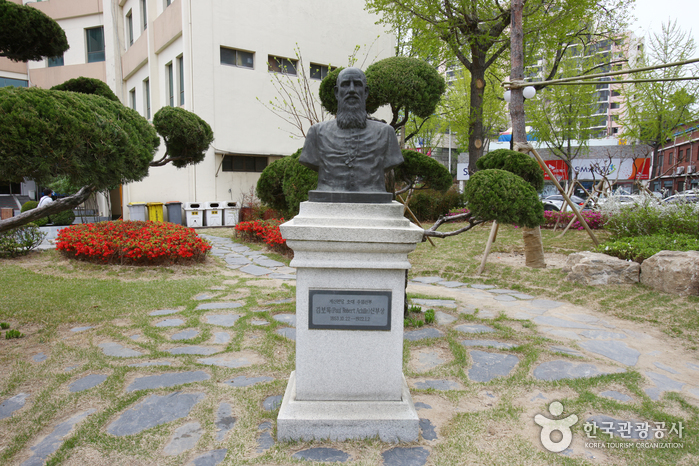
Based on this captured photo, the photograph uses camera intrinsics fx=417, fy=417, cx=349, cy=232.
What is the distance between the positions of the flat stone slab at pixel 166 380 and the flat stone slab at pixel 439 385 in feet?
5.32

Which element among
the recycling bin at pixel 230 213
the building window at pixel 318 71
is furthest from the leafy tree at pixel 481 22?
the recycling bin at pixel 230 213

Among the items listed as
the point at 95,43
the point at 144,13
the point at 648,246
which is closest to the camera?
the point at 648,246

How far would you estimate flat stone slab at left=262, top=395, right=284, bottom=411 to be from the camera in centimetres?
277

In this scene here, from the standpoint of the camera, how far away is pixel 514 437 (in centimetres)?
246

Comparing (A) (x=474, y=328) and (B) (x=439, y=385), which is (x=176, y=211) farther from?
(B) (x=439, y=385)

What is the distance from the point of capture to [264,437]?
2.46 m

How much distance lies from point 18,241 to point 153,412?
7.62m

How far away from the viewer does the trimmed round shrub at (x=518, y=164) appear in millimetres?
5672

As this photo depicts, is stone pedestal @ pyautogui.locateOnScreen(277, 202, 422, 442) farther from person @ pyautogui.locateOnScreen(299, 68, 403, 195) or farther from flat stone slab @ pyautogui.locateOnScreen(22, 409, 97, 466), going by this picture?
flat stone slab @ pyautogui.locateOnScreen(22, 409, 97, 466)

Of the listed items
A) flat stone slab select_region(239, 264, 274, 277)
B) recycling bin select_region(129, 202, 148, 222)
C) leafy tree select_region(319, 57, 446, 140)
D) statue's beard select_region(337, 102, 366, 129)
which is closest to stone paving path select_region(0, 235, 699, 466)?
flat stone slab select_region(239, 264, 274, 277)

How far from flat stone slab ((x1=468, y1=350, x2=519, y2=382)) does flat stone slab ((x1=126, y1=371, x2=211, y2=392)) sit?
210 cm

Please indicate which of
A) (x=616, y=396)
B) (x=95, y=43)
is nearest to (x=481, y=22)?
(x=616, y=396)

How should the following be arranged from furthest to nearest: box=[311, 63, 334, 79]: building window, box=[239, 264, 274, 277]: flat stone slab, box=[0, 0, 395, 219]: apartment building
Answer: box=[311, 63, 334, 79]: building window < box=[0, 0, 395, 219]: apartment building < box=[239, 264, 274, 277]: flat stone slab

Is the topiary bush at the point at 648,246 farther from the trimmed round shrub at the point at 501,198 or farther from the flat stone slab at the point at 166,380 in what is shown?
the flat stone slab at the point at 166,380
